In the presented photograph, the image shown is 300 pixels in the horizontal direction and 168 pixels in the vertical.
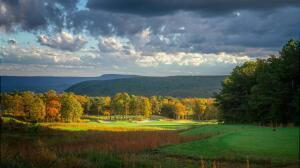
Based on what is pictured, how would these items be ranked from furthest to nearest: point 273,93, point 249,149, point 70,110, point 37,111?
point 70,110, point 37,111, point 273,93, point 249,149

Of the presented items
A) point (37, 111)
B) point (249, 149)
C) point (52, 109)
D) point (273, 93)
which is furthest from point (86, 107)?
point (249, 149)

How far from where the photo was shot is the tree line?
95.9m

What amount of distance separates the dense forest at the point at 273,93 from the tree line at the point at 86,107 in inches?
736

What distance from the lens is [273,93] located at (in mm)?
44562

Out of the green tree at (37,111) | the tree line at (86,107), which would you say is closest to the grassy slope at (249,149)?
the tree line at (86,107)

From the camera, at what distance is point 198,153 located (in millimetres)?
20344

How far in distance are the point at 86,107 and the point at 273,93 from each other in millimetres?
98524

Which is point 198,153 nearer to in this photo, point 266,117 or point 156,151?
point 156,151

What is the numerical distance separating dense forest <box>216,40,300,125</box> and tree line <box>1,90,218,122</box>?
18683mm

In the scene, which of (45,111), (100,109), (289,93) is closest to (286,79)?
(289,93)

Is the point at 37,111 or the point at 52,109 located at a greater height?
the point at 52,109

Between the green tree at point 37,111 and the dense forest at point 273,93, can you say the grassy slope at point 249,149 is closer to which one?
the dense forest at point 273,93

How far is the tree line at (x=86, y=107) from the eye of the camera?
315 feet

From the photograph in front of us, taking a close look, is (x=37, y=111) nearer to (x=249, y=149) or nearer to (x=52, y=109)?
(x=52, y=109)
